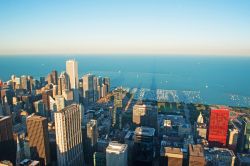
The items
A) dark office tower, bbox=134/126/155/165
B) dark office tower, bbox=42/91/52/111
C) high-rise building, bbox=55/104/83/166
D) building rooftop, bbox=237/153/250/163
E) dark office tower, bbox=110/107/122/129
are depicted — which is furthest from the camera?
dark office tower, bbox=42/91/52/111

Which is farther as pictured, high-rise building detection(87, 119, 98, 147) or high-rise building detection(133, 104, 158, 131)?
high-rise building detection(133, 104, 158, 131)

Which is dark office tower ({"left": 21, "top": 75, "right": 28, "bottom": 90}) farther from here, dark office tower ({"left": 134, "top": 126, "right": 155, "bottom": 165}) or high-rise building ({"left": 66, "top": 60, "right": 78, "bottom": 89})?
dark office tower ({"left": 134, "top": 126, "right": 155, "bottom": 165})

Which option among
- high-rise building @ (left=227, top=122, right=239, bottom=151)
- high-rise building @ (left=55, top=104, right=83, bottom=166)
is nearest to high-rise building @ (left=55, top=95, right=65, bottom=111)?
high-rise building @ (left=55, top=104, right=83, bottom=166)

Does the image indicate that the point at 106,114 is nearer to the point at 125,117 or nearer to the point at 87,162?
the point at 125,117

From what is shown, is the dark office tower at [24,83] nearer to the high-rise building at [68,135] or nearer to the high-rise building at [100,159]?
the high-rise building at [68,135]

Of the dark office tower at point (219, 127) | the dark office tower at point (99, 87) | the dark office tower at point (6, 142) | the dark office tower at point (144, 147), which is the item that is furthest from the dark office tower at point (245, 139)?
the dark office tower at point (99, 87)

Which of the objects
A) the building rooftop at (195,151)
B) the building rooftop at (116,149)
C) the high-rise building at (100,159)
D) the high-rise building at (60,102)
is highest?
the high-rise building at (60,102)

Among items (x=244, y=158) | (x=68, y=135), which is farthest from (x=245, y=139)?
(x=68, y=135)

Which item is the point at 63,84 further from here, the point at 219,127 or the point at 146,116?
the point at 219,127
